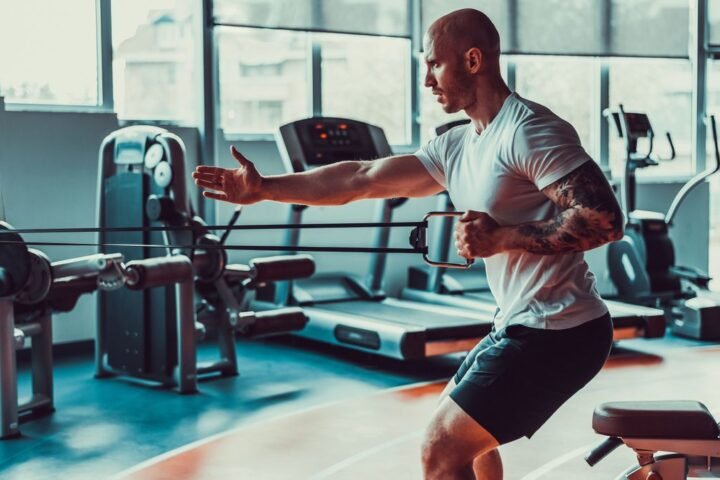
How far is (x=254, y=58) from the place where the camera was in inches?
259

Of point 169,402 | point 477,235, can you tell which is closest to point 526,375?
point 477,235

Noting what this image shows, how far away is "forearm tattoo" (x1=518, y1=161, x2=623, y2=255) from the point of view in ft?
6.32

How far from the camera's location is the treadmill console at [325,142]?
19.0ft

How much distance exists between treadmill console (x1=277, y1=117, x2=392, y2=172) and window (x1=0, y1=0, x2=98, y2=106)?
125 cm

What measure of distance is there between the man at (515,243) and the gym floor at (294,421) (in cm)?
144

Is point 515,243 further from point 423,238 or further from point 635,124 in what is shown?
point 635,124

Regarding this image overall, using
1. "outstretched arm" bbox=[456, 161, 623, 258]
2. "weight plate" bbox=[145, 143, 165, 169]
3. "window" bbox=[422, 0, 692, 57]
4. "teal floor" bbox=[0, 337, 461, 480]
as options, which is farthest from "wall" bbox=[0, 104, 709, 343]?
"outstretched arm" bbox=[456, 161, 623, 258]

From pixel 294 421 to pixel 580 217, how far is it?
253 centimetres

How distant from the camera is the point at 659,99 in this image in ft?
26.7

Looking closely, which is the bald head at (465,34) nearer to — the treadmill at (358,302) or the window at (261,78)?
the treadmill at (358,302)

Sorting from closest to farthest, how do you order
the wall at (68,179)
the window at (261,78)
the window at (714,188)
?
the wall at (68,179) < the window at (261,78) < the window at (714,188)

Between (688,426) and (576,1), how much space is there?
19.3 feet

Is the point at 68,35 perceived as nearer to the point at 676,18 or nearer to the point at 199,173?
the point at 199,173

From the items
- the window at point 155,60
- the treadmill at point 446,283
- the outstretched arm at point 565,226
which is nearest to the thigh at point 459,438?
the outstretched arm at point 565,226
